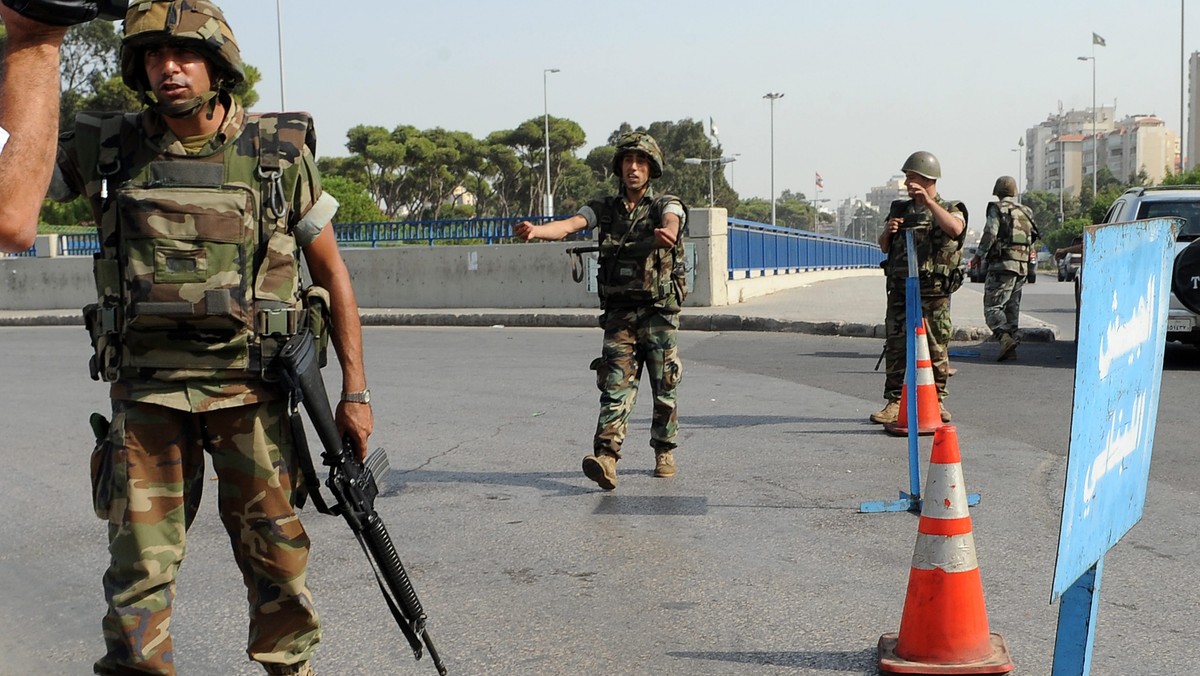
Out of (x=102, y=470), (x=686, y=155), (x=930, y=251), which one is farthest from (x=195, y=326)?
(x=686, y=155)

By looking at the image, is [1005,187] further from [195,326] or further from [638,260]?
[195,326]

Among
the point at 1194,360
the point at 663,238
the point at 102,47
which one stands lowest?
the point at 1194,360

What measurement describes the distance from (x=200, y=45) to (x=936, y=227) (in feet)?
19.9

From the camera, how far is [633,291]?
6.12 meters

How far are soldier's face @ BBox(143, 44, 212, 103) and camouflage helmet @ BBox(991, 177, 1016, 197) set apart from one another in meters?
10.4

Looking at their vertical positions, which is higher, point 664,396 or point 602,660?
point 664,396

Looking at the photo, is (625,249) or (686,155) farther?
(686,155)

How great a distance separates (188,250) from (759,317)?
13930 millimetres

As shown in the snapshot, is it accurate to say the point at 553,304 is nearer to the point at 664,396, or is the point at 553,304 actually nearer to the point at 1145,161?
the point at 664,396

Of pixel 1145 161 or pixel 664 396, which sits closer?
pixel 664 396

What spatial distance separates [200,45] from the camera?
2.89 m

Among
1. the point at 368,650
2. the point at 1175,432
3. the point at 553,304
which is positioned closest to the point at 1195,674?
the point at 368,650

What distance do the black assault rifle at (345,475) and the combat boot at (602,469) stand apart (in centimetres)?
276

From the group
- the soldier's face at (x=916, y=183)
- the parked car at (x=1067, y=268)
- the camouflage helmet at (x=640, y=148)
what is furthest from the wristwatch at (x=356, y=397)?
the parked car at (x=1067, y=268)
